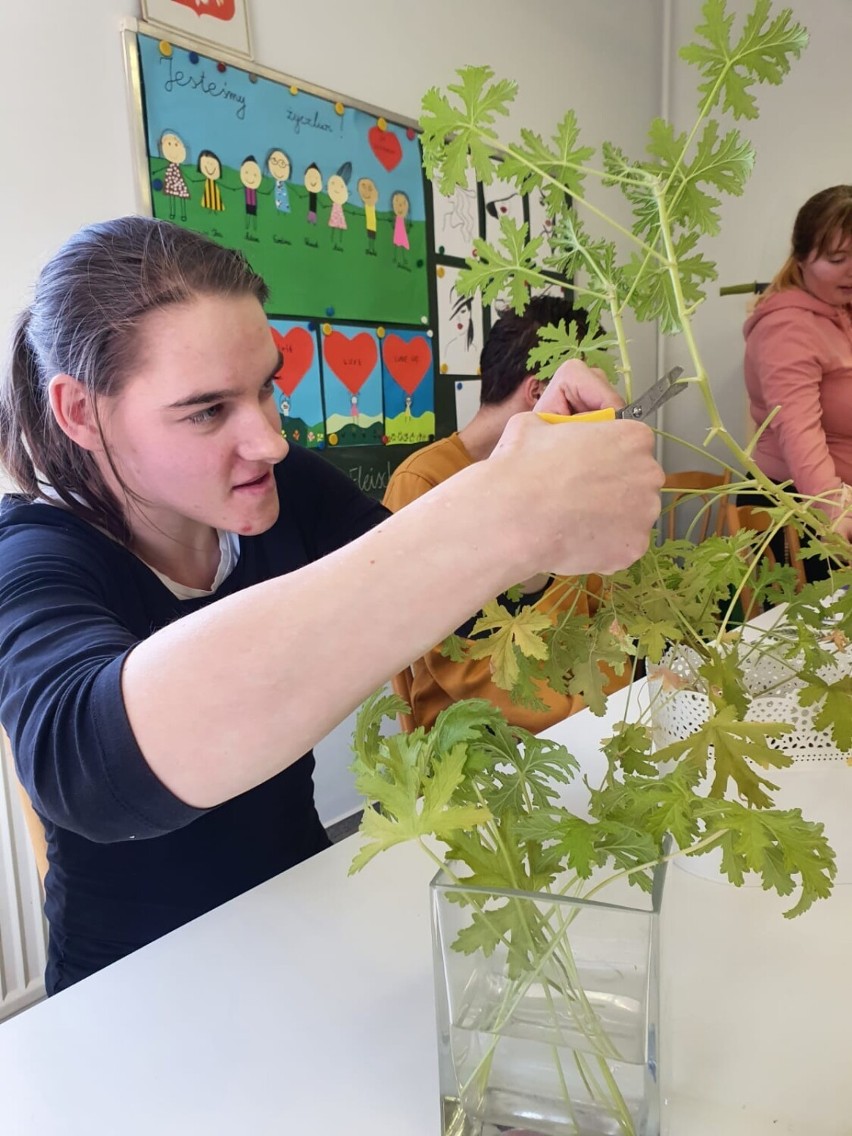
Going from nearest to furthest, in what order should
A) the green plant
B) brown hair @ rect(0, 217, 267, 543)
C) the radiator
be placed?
the green plant
brown hair @ rect(0, 217, 267, 543)
the radiator

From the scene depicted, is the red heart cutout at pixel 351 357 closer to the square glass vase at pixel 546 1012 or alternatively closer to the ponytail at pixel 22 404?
the ponytail at pixel 22 404

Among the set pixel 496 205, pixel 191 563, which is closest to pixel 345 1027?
pixel 191 563

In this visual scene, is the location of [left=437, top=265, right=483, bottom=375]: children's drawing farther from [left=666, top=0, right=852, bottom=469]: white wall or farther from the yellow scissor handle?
the yellow scissor handle

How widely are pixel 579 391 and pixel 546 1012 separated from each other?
430mm

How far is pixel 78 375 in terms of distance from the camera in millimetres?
847

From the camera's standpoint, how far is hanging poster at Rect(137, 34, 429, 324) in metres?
1.65

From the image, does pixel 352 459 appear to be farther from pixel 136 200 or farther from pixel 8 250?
pixel 8 250

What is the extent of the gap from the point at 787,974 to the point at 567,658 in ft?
0.94

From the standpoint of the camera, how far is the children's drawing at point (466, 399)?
7.76 feet

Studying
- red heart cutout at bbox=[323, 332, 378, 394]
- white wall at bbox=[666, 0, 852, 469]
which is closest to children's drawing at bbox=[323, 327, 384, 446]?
red heart cutout at bbox=[323, 332, 378, 394]

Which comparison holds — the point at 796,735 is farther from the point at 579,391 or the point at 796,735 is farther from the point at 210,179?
the point at 210,179

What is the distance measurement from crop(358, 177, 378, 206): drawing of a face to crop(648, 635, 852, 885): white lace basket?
5.51ft

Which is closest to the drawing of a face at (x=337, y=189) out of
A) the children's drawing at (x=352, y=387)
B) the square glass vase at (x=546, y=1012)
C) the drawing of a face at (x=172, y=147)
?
the children's drawing at (x=352, y=387)

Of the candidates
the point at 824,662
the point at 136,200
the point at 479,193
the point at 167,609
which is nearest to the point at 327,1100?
the point at 824,662
